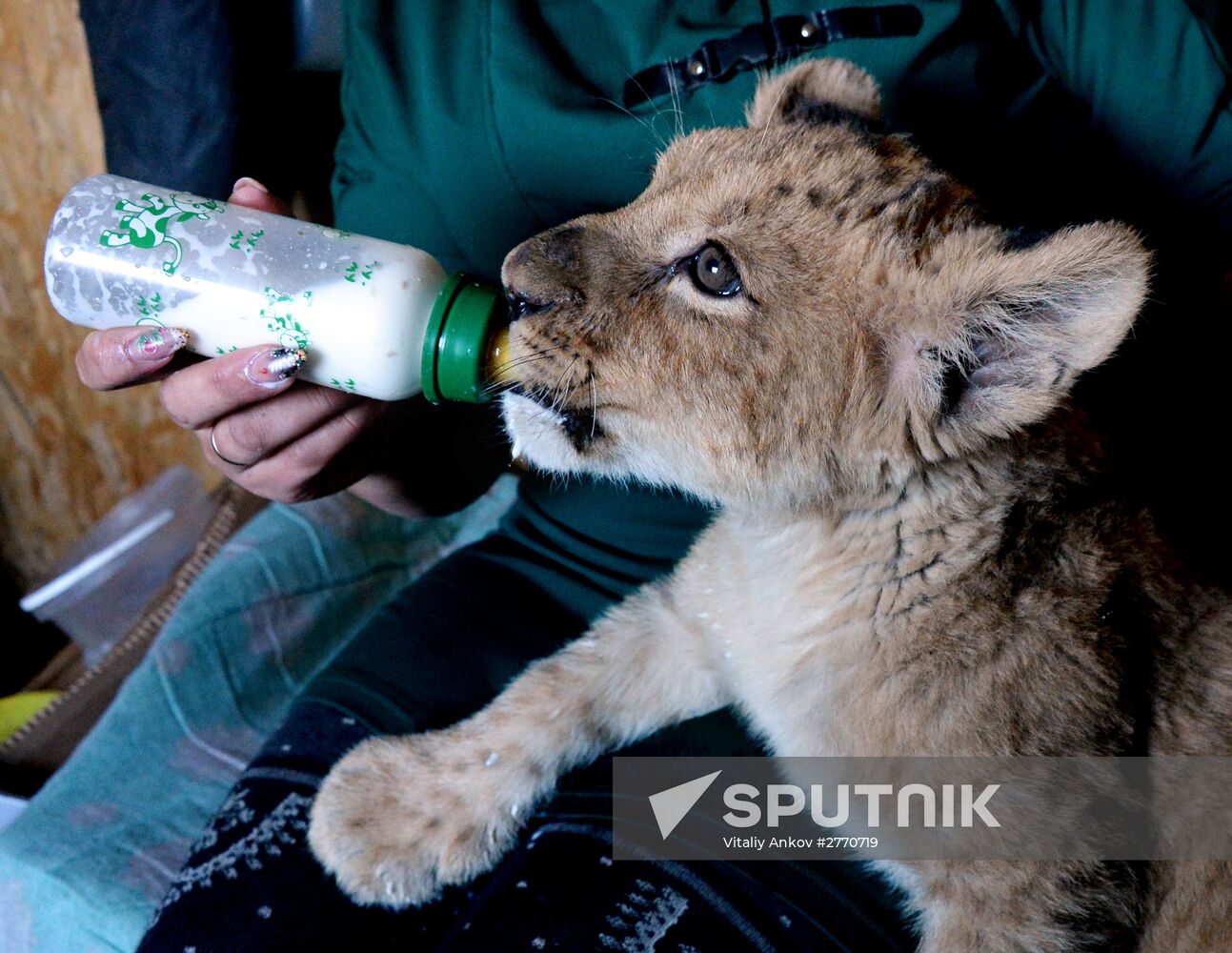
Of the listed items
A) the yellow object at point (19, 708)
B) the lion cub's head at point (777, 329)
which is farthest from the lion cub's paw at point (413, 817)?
the yellow object at point (19, 708)

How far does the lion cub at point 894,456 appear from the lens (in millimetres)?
1198

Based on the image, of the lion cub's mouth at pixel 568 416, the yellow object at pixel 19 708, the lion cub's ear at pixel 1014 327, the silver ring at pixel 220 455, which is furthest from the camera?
the yellow object at pixel 19 708

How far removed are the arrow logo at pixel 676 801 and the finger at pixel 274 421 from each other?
76 cm

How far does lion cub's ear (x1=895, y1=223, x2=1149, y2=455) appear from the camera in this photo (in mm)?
1008

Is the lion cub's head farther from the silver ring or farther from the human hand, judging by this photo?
the silver ring

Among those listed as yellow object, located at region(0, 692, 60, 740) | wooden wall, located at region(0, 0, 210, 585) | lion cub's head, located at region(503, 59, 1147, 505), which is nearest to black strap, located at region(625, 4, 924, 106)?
lion cub's head, located at region(503, 59, 1147, 505)

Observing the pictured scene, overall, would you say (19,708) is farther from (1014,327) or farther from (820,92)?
(1014,327)

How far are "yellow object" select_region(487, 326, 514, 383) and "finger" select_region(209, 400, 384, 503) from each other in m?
0.29

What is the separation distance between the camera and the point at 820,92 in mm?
1476

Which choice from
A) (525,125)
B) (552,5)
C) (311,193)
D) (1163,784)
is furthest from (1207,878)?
(311,193)

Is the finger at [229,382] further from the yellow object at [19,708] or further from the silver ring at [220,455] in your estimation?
the yellow object at [19,708]

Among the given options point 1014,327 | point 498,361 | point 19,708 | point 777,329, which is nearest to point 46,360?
point 19,708

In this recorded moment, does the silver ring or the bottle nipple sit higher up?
the bottle nipple

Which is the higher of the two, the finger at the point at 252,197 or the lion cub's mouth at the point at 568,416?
the finger at the point at 252,197
